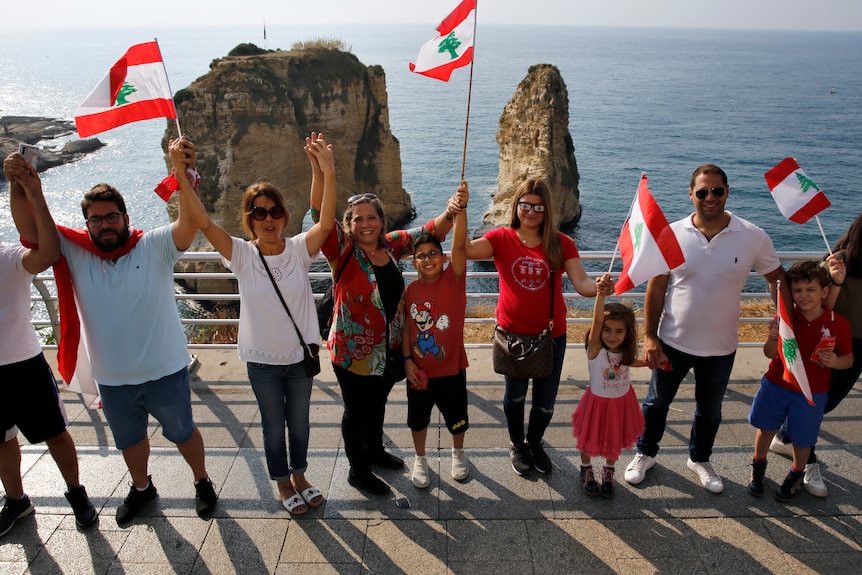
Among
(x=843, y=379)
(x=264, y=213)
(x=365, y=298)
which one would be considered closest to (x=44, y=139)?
(x=264, y=213)

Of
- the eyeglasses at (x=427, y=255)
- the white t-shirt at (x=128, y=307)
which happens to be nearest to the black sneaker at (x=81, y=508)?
the white t-shirt at (x=128, y=307)

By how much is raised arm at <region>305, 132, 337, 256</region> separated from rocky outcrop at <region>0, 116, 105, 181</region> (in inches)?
2802

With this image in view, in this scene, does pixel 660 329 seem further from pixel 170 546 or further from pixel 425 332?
pixel 170 546

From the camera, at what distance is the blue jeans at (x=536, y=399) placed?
4.03 metres

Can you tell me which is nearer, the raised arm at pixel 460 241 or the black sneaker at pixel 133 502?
the raised arm at pixel 460 241

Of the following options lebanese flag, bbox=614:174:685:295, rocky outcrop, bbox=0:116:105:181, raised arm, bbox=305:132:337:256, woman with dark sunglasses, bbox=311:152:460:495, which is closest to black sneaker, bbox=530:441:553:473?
woman with dark sunglasses, bbox=311:152:460:495

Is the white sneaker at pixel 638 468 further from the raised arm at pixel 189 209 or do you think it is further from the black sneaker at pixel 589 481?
the raised arm at pixel 189 209

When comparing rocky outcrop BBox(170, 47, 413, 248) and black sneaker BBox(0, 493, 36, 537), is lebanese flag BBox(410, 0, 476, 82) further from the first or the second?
rocky outcrop BBox(170, 47, 413, 248)

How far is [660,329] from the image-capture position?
158 inches

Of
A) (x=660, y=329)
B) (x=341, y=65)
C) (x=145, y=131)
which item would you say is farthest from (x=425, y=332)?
(x=145, y=131)

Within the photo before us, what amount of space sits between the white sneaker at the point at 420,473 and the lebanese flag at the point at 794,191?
3.06 metres

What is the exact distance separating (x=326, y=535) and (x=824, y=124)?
111 metres

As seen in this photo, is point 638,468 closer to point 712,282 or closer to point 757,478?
point 757,478

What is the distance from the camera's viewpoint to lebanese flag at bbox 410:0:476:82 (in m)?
3.92
